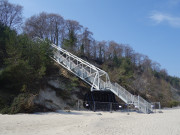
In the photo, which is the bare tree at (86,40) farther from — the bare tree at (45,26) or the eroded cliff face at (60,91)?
the eroded cliff face at (60,91)

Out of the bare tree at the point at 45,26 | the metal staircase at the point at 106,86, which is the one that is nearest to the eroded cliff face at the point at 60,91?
the metal staircase at the point at 106,86

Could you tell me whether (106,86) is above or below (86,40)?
below

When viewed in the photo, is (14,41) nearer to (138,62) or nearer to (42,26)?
(42,26)

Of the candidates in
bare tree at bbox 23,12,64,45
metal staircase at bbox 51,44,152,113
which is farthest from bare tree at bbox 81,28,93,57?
metal staircase at bbox 51,44,152,113

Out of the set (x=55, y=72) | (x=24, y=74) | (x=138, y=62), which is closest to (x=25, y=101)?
(x=24, y=74)

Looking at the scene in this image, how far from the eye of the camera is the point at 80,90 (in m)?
26.8

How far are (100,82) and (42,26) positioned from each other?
2318cm

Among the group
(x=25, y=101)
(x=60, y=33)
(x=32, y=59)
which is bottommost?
(x=25, y=101)

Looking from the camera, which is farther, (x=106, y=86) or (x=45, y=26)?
(x=45, y=26)

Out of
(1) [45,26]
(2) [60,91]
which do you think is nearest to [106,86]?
(2) [60,91]

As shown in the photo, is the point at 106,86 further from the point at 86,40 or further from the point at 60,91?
the point at 86,40

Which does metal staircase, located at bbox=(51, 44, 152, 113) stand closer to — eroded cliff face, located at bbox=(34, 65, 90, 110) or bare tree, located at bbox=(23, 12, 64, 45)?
eroded cliff face, located at bbox=(34, 65, 90, 110)

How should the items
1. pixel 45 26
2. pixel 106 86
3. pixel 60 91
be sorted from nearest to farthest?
pixel 60 91 → pixel 106 86 → pixel 45 26

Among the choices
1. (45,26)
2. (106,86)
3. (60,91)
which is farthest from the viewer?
(45,26)
